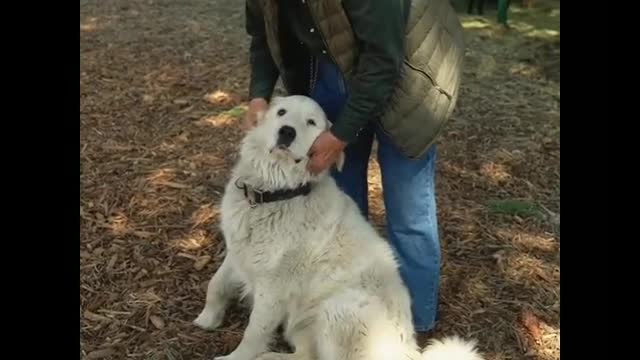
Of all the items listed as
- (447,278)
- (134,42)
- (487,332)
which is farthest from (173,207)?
(134,42)

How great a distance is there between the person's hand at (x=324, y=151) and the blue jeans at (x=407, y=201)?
29 cm

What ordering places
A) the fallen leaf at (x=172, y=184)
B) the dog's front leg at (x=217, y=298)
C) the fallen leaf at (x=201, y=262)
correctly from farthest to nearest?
1. the fallen leaf at (x=172, y=184)
2. the fallen leaf at (x=201, y=262)
3. the dog's front leg at (x=217, y=298)

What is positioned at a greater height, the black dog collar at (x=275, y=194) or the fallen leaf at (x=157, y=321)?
the black dog collar at (x=275, y=194)

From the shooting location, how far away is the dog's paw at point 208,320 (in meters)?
3.70

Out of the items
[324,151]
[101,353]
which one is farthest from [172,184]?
[324,151]

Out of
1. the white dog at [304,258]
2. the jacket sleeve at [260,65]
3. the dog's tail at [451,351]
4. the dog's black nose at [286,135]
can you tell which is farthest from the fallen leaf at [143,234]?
the dog's tail at [451,351]

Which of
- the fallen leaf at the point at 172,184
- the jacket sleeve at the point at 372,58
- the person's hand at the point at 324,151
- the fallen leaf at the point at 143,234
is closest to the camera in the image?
the jacket sleeve at the point at 372,58

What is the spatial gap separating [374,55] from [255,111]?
795mm

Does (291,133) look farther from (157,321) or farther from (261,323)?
(157,321)

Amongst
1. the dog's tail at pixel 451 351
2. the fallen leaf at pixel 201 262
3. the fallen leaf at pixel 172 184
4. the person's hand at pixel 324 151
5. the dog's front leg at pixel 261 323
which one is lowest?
the fallen leaf at pixel 172 184

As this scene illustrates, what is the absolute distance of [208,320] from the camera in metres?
3.71

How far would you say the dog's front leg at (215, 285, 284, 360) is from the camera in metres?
3.29

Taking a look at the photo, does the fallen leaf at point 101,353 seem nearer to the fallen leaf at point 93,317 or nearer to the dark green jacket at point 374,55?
the fallen leaf at point 93,317
